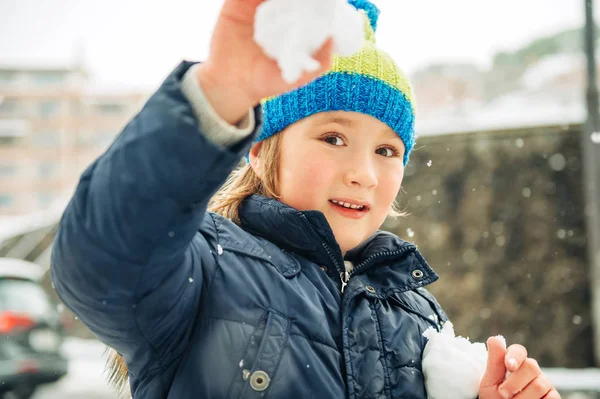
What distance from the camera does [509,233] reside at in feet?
32.8

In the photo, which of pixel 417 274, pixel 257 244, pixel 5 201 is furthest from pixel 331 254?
pixel 5 201

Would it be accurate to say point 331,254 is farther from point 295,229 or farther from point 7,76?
point 7,76

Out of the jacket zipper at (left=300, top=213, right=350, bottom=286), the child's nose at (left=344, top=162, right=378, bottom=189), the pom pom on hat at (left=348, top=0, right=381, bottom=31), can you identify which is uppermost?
the pom pom on hat at (left=348, top=0, right=381, bottom=31)

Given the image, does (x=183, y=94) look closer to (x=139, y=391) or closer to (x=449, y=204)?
(x=139, y=391)

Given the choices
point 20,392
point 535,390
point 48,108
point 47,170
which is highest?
point 535,390

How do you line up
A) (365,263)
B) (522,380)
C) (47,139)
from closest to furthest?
(522,380)
(365,263)
(47,139)

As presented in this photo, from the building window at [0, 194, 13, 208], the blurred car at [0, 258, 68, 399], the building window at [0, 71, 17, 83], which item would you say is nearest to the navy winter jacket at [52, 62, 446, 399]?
the blurred car at [0, 258, 68, 399]

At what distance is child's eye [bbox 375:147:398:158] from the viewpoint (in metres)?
1.58

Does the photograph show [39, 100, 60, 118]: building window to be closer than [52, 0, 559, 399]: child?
No

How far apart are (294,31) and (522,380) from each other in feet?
3.04

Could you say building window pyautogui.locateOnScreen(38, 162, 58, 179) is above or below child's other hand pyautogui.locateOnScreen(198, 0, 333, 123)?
below

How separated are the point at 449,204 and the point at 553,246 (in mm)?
1844

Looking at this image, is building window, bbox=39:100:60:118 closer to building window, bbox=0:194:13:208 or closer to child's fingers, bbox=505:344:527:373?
building window, bbox=0:194:13:208

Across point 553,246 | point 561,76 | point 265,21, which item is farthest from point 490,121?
point 265,21
